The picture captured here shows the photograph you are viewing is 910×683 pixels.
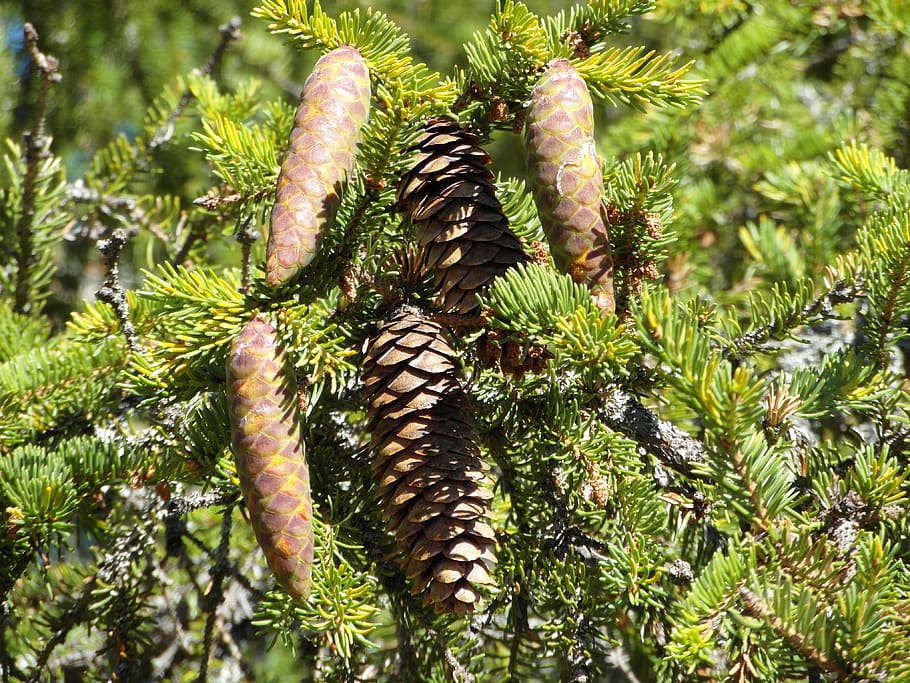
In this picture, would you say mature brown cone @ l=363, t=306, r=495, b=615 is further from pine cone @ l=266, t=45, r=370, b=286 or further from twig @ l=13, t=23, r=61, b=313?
twig @ l=13, t=23, r=61, b=313

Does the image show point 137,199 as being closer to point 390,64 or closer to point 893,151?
point 390,64

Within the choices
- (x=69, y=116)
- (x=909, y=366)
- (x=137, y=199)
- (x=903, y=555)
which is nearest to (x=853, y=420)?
(x=909, y=366)

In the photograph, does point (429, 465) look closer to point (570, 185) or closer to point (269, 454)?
point (269, 454)

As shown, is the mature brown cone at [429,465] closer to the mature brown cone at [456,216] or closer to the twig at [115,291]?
the mature brown cone at [456,216]

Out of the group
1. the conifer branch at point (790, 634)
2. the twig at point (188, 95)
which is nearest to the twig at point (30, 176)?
the twig at point (188, 95)

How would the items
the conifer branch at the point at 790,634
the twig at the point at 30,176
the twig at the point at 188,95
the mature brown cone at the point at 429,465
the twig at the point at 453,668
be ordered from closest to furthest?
the conifer branch at the point at 790,634 → the mature brown cone at the point at 429,465 → the twig at the point at 453,668 → the twig at the point at 30,176 → the twig at the point at 188,95

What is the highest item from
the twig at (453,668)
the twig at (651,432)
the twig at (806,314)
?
the twig at (806,314)

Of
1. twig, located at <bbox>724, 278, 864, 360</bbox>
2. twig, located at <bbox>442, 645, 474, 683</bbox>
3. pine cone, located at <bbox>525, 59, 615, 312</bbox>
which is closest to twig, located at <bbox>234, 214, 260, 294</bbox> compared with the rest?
pine cone, located at <bbox>525, 59, 615, 312</bbox>
